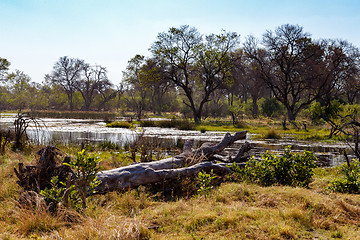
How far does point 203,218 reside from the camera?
436 cm

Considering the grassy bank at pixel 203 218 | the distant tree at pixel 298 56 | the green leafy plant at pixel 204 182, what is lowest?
the grassy bank at pixel 203 218

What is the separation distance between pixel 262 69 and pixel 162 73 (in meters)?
13.2

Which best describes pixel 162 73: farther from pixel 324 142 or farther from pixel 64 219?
pixel 64 219

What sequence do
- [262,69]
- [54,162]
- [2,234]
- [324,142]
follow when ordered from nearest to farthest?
[2,234] < [54,162] < [324,142] < [262,69]

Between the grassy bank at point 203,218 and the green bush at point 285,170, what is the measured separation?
3.76 ft

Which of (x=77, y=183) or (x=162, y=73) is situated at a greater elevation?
(x=162, y=73)

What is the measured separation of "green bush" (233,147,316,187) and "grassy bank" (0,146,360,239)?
1146 mm

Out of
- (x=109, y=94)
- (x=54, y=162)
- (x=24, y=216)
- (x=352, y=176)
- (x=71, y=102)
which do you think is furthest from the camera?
(x=109, y=94)

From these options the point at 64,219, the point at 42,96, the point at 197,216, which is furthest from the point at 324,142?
the point at 42,96

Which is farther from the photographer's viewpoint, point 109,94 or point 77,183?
point 109,94

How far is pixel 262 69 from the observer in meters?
36.9

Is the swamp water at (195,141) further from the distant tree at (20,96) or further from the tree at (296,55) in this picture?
the distant tree at (20,96)

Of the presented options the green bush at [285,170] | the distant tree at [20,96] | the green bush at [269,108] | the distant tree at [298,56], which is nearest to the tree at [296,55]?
the distant tree at [298,56]

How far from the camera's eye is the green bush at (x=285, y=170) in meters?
6.83
